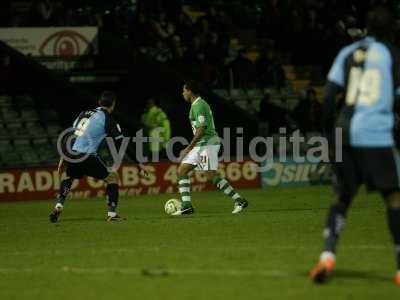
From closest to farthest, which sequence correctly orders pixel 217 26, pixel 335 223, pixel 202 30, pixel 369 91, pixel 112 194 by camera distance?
pixel 369 91 → pixel 335 223 → pixel 112 194 → pixel 202 30 → pixel 217 26

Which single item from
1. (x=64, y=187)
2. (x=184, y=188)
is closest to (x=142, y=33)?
(x=184, y=188)

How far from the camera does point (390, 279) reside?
8.35 metres

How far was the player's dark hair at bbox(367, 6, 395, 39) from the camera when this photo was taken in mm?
8109

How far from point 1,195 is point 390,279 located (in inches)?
556

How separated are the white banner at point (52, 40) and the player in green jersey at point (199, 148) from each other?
8390 mm

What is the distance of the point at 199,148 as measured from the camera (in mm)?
15898

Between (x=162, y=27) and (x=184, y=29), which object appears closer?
(x=162, y=27)

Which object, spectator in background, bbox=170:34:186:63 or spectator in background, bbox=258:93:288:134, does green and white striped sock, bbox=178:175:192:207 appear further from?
spectator in background, bbox=170:34:186:63

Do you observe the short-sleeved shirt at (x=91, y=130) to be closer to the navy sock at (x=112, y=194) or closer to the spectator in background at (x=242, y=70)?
the navy sock at (x=112, y=194)

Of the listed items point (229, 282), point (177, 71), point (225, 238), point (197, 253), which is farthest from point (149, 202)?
point (229, 282)

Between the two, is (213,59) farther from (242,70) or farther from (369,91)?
(369,91)

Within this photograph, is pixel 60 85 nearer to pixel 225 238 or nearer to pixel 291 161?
pixel 291 161

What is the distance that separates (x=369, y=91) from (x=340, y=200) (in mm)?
958

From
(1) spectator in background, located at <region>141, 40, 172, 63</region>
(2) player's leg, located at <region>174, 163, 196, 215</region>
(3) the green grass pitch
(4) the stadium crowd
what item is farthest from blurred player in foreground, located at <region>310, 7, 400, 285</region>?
(1) spectator in background, located at <region>141, 40, 172, 63</region>
